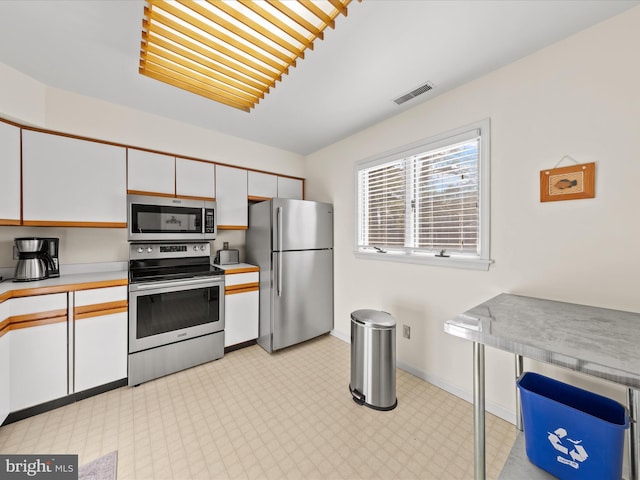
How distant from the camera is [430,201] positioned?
7.56ft

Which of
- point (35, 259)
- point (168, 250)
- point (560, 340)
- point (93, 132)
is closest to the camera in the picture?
point (560, 340)

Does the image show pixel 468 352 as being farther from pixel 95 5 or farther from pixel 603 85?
pixel 95 5

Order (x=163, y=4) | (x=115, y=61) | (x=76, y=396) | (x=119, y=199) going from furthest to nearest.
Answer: (x=119, y=199) → (x=76, y=396) → (x=115, y=61) → (x=163, y=4)

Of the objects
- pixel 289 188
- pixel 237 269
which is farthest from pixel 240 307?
pixel 289 188

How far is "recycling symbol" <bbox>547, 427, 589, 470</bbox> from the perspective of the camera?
109 centimetres

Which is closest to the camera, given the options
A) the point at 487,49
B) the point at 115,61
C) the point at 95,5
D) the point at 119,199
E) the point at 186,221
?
the point at 95,5

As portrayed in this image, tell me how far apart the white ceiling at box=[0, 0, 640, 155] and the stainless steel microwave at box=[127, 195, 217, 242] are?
936 mm

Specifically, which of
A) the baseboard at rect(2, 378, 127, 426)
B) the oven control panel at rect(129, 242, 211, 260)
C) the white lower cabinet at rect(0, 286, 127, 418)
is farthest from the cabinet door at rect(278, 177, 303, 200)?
the baseboard at rect(2, 378, 127, 426)

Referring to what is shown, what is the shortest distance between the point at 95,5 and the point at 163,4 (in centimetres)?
46

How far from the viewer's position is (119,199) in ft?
7.85

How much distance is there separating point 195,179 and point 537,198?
3.16 meters

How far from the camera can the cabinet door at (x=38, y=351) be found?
5.74 feet

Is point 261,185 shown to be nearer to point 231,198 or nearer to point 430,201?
point 231,198

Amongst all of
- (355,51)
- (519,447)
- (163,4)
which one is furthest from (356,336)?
(163,4)
